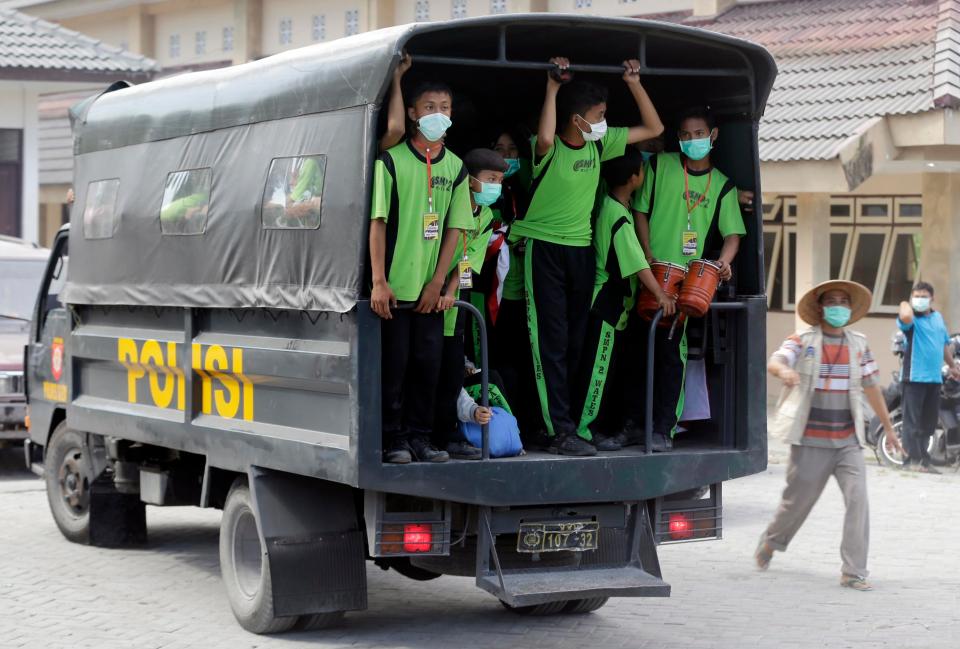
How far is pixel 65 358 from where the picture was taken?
995 cm

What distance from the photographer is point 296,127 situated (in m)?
7.55

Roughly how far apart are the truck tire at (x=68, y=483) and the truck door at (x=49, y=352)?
197mm

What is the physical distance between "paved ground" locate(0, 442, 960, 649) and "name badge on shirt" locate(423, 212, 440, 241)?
193 cm

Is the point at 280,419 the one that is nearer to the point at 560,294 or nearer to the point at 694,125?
the point at 560,294

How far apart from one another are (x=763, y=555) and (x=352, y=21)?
56.4 ft

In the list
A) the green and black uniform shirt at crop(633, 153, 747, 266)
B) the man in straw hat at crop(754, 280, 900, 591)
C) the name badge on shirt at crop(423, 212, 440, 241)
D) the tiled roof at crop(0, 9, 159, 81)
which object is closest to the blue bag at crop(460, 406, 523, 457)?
the name badge on shirt at crop(423, 212, 440, 241)

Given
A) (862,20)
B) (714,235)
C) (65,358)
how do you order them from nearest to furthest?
1. (714,235)
2. (65,358)
3. (862,20)

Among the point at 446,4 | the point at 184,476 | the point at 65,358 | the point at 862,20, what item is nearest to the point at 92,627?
the point at 184,476

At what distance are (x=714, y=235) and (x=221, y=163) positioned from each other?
250 centimetres

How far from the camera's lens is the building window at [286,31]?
2638 centimetres

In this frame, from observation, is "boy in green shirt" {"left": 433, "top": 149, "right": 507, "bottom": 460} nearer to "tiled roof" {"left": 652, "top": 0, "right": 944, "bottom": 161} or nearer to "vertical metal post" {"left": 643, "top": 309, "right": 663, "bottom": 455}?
"vertical metal post" {"left": 643, "top": 309, "right": 663, "bottom": 455}

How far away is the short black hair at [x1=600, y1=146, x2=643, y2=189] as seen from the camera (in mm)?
8148

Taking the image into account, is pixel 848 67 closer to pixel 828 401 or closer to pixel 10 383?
pixel 828 401

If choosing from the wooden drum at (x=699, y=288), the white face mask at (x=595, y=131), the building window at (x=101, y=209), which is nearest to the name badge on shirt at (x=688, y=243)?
the wooden drum at (x=699, y=288)
